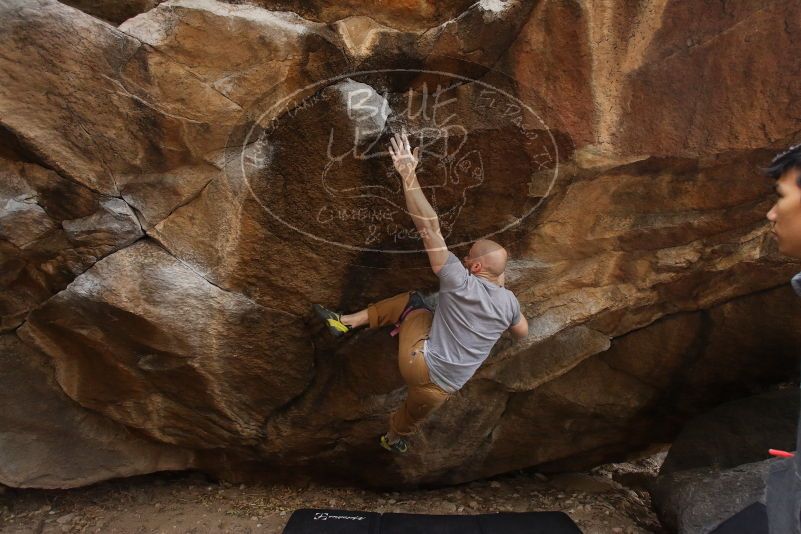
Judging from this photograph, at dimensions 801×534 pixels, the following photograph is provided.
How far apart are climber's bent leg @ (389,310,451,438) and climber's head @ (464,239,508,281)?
0.30 metres

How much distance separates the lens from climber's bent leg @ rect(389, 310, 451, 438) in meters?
2.26

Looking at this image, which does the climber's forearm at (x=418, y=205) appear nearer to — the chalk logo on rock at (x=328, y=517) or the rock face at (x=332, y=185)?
the rock face at (x=332, y=185)

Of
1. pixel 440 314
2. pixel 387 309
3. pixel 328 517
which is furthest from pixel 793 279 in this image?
pixel 328 517

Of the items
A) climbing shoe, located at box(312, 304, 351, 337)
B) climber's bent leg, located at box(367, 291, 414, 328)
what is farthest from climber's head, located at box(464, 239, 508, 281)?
climbing shoe, located at box(312, 304, 351, 337)

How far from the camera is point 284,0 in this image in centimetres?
211

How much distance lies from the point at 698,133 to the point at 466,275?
39.4 inches

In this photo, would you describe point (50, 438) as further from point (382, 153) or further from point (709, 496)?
point (709, 496)

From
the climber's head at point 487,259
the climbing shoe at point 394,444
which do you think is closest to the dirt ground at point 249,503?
the climbing shoe at point 394,444

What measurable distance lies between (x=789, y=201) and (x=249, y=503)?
9.45 feet

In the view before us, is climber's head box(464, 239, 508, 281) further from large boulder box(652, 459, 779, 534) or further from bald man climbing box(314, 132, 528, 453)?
large boulder box(652, 459, 779, 534)

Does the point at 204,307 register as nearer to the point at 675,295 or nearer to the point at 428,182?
the point at 428,182

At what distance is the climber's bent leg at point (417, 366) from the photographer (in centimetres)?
226

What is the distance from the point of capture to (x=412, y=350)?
2.27 m

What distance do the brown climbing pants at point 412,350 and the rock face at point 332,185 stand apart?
0.36 ft
